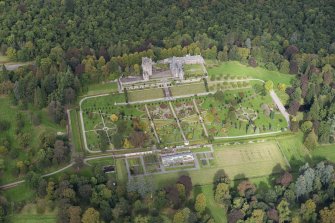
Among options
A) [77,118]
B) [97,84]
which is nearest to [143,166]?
[77,118]

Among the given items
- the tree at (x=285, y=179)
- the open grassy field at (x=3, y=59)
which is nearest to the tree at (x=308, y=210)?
the tree at (x=285, y=179)

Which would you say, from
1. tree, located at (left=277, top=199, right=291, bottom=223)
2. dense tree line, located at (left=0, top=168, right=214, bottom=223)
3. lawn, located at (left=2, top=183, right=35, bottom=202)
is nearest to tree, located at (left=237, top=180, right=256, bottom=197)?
tree, located at (left=277, top=199, right=291, bottom=223)

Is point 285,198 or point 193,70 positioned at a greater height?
point 193,70

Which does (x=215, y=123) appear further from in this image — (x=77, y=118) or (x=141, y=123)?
(x=77, y=118)

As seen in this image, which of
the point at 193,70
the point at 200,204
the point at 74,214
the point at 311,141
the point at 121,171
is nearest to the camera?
the point at 74,214

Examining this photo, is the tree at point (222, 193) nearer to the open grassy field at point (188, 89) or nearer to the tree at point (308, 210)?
the tree at point (308, 210)

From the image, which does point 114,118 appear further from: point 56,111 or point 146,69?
point 146,69

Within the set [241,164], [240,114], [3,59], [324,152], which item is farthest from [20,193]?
[324,152]
